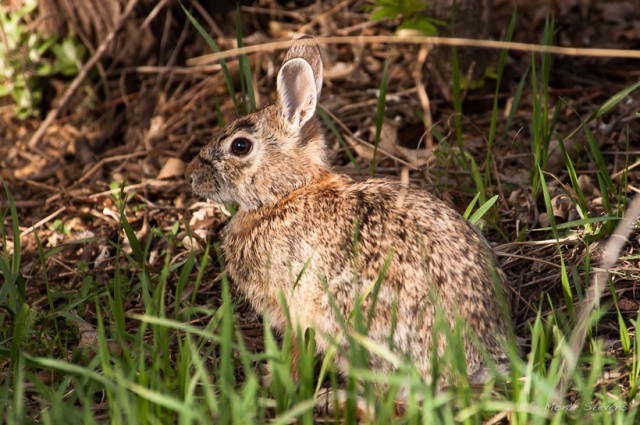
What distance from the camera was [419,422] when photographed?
316 cm

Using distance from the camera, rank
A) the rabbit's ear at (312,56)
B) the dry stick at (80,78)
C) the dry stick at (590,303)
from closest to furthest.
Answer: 1. the dry stick at (590,303)
2. the rabbit's ear at (312,56)
3. the dry stick at (80,78)

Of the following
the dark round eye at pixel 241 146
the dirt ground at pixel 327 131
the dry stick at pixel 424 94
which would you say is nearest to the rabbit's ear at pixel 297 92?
the dark round eye at pixel 241 146

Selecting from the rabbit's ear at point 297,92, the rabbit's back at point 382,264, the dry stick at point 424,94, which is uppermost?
the rabbit's ear at point 297,92

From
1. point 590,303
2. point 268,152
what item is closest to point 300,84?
point 268,152

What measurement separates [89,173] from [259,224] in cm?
239

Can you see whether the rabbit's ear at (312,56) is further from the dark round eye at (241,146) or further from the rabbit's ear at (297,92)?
the dark round eye at (241,146)

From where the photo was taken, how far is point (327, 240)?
4016mm

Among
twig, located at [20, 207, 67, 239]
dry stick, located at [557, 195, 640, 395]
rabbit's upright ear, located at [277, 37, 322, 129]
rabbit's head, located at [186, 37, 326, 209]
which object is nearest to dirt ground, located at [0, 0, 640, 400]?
twig, located at [20, 207, 67, 239]

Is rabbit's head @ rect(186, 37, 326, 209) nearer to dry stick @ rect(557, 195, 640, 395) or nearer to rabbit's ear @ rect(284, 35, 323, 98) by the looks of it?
rabbit's ear @ rect(284, 35, 323, 98)

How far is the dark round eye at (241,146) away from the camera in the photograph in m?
4.62

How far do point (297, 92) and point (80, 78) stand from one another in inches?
111

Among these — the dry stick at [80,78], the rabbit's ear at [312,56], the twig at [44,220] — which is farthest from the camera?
the dry stick at [80,78]

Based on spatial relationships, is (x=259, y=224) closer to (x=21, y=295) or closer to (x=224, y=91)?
(x=21, y=295)

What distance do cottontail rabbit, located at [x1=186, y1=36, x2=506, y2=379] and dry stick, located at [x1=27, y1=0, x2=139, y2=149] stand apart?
2.39 metres
